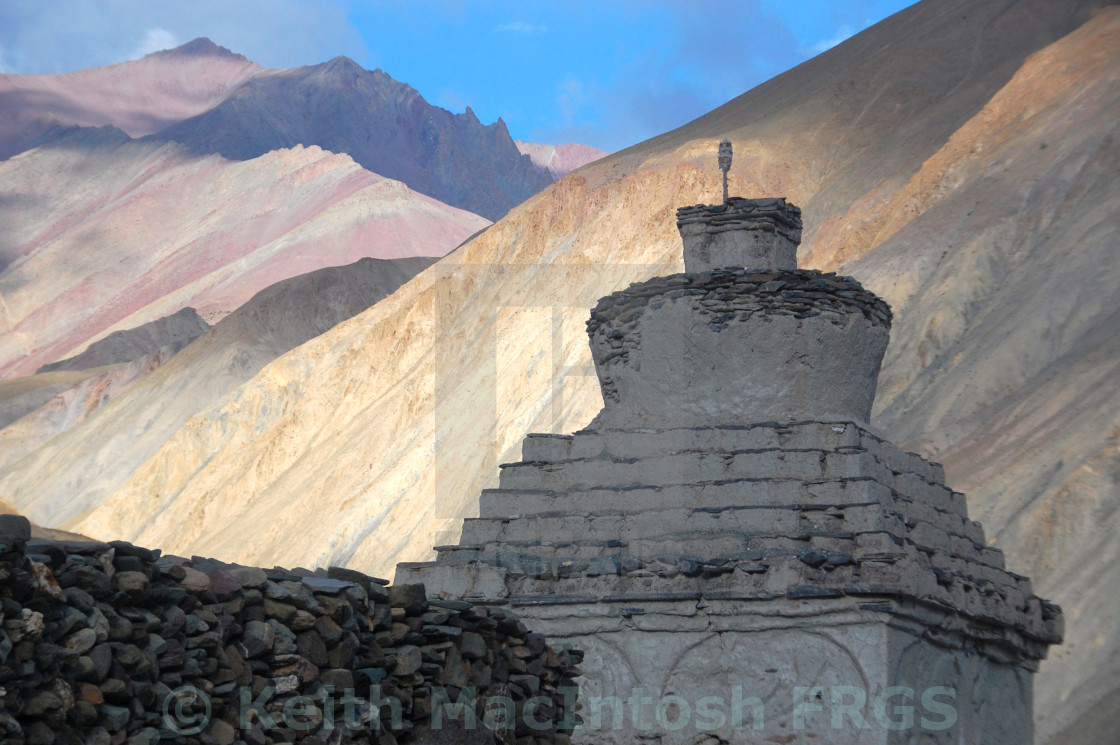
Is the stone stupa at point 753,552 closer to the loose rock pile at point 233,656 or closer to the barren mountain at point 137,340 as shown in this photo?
the loose rock pile at point 233,656

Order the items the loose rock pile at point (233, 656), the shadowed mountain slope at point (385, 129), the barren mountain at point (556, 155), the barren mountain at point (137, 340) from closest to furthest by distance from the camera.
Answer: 1. the loose rock pile at point (233, 656)
2. the barren mountain at point (137, 340)
3. the shadowed mountain slope at point (385, 129)
4. the barren mountain at point (556, 155)

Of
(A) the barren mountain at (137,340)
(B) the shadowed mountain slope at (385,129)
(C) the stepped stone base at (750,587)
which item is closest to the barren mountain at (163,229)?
(A) the barren mountain at (137,340)

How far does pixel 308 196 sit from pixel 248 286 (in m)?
19.0

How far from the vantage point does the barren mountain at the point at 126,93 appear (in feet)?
500

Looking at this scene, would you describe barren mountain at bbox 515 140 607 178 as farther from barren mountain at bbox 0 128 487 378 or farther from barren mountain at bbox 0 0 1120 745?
barren mountain at bbox 0 0 1120 745

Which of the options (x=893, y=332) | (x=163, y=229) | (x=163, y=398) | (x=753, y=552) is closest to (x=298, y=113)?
(x=163, y=229)

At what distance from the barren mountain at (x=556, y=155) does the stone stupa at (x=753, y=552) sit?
164 metres

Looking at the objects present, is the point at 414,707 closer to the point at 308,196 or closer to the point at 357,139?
the point at 308,196

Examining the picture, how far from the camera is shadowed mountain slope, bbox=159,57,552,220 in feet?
485

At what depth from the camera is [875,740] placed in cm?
1205

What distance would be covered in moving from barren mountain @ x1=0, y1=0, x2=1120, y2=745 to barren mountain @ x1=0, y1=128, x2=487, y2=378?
140ft

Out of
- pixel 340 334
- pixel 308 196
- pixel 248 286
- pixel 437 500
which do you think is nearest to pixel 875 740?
pixel 437 500

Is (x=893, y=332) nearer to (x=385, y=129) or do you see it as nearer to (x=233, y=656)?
(x=233, y=656)

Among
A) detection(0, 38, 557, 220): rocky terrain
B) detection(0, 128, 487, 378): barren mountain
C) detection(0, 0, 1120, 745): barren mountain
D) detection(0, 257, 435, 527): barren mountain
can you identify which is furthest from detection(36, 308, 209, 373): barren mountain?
detection(0, 38, 557, 220): rocky terrain
